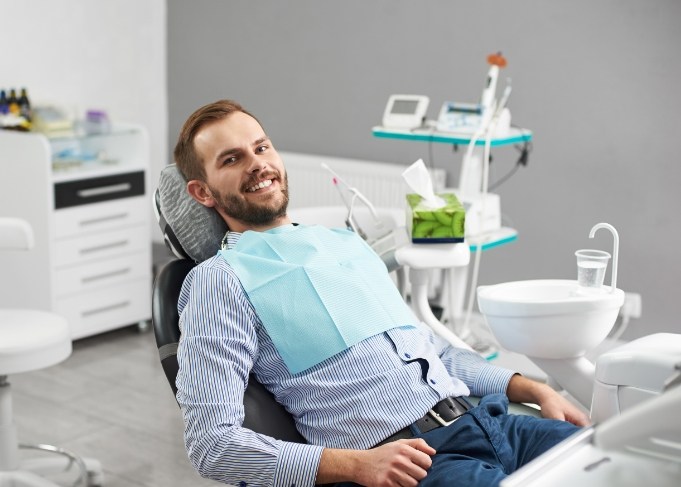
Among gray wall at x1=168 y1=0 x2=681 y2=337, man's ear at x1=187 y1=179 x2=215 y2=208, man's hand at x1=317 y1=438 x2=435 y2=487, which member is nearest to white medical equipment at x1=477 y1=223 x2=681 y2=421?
man's hand at x1=317 y1=438 x2=435 y2=487

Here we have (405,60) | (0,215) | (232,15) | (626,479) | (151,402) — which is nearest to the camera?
(626,479)

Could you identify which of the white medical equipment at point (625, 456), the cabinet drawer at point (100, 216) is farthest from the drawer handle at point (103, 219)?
the white medical equipment at point (625, 456)

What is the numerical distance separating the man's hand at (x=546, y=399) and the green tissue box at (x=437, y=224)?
0.60 metres

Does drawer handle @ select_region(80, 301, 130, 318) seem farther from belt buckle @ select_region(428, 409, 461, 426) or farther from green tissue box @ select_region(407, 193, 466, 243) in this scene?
belt buckle @ select_region(428, 409, 461, 426)

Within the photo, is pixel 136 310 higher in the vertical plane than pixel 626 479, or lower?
lower

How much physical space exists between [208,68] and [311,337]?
319 cm

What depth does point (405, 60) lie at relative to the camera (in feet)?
13.3

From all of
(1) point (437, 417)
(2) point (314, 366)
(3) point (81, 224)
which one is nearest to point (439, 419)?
(1) point (437, 417)

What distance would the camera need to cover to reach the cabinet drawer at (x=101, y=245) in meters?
3.79

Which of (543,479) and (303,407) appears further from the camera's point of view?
(303,407)

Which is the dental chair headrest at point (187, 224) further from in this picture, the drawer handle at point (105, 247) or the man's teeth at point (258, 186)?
the drawer handle at point (105, 247)

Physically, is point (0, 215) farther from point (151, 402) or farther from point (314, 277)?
point (314, 277)

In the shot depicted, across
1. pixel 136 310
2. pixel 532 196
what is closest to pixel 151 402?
pixel 136 310

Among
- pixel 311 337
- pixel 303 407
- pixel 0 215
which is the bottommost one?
pixel 0 215
